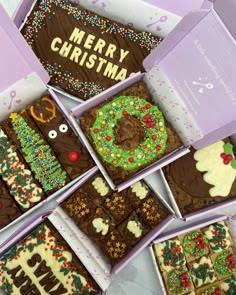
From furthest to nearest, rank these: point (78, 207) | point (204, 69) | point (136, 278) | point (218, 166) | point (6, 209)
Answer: point (136, 278) < point (218, 166) < point (78, 207) < point (6, 209) < point (204, 69)

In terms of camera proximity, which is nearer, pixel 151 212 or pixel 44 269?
pixel 44 269

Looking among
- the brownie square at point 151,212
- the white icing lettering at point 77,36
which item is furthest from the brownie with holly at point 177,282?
the white icing lettering at point 77,36

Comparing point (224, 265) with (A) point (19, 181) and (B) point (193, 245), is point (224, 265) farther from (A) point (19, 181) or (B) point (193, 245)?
(A) point (19, 181)

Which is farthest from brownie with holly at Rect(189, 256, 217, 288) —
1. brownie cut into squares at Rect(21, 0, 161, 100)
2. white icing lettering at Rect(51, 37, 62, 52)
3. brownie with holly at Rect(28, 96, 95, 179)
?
white icing lettering at Rect(51, 37, 62, 52)

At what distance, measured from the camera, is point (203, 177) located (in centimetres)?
260

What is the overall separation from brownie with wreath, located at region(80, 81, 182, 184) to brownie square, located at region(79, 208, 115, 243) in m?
0.27

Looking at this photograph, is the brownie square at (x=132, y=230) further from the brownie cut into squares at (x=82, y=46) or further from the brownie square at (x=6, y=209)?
the brownie cut into squares at (x=82, y=46)

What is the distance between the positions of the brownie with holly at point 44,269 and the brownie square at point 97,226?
8.6 inches

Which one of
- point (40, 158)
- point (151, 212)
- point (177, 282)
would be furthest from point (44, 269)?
point (177, 282)

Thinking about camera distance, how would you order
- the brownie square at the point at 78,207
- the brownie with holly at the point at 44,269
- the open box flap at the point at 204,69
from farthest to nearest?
1. the brownie square at the point at 78,207
2. the brownie with holly at the point at 44,269
3. the open box flap at the point at 204,69

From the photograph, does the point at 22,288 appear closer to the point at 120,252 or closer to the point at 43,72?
the point at 120,252

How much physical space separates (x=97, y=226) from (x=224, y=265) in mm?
915

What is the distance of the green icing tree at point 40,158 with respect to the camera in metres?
2.43

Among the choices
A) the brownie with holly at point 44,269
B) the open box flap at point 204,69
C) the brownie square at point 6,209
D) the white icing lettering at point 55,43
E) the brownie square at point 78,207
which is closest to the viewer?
the open box flap at point 204,69
